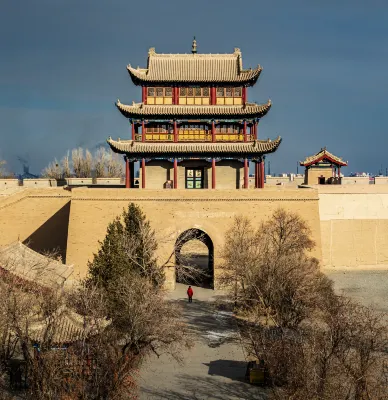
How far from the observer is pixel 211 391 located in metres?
17.7

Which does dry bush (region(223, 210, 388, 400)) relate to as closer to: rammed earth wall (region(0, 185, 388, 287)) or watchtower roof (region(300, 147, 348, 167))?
rammed earth wall (region(0, 185, 388, 287))

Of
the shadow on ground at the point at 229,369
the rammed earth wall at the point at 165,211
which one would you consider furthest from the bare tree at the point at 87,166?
the shadow on ground at the point at 229,369

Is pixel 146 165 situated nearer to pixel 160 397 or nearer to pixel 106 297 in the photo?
pixel 106 297

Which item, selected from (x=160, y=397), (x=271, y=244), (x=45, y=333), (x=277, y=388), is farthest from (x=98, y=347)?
(x=271, y=244)

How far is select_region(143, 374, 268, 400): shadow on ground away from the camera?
56.6 ft

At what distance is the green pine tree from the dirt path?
2.94 meters

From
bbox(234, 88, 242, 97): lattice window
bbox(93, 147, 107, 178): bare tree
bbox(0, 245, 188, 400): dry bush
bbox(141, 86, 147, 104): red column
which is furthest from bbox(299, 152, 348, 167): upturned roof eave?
bbox(93, 147, 107, 178): bare tree

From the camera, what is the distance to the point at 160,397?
17.2 meters

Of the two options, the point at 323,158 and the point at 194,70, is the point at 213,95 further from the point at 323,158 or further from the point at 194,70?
the point at 323,158

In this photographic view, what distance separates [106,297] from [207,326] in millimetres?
5372

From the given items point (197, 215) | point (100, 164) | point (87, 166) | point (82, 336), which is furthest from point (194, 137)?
point (87, 166)

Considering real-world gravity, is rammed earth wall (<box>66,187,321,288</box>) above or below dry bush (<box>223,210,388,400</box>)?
above

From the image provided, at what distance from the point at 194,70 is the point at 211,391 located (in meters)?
23.6

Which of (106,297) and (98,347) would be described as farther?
(106,297)
